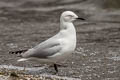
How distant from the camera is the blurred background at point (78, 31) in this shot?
8.41 metres

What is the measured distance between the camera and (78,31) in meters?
13.5

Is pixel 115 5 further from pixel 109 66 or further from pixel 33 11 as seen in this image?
pixel 109 66

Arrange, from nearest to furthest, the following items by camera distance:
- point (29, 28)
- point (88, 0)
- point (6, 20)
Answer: point (29, 28)
point (6, 20)
point (88, 0)

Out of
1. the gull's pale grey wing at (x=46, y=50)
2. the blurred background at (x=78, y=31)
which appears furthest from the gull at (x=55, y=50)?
the blurred background at (x=78, y=31)

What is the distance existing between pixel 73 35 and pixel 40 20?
8764mm

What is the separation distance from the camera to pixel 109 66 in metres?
8.41

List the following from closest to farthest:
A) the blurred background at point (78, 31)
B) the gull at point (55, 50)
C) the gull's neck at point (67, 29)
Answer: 1. the gull at point (55, 50)
2. the gull's neck at point (67, 29)
3. the blurred background at point (78, 31)

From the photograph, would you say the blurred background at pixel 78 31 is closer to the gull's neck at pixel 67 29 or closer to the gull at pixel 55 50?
the gull at pixel 55 50

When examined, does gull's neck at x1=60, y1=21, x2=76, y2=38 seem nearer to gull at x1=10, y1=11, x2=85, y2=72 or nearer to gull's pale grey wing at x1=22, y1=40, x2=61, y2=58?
gull at x1=10, y1=11, x2=85, y2=72

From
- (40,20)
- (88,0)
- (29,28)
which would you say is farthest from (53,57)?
(88,0)

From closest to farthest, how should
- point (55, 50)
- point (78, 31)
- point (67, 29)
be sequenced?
point (55, 50) < point (67, 29) < point (78, 31)

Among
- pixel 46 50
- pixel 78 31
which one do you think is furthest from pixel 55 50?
pixel 78 31

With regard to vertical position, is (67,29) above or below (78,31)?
above

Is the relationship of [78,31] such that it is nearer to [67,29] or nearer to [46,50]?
[67,29]
